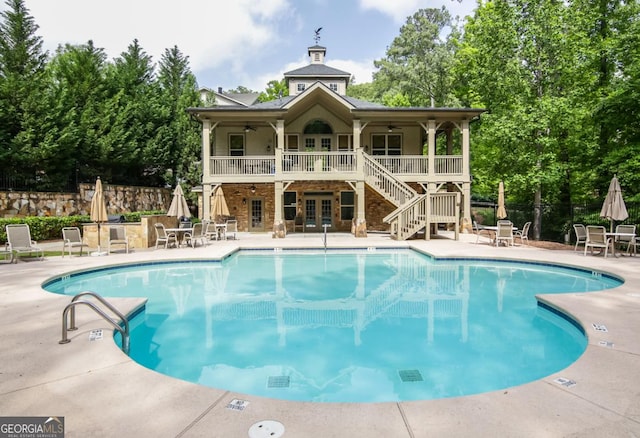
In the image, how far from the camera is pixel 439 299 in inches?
304

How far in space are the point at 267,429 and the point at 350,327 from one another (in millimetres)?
3648

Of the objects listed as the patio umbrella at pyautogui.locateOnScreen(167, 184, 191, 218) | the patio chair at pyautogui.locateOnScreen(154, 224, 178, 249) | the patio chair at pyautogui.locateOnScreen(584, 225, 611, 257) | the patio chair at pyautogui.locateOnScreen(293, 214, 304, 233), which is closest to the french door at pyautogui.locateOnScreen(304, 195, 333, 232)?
the patio chair at pyautogui.locateOnScreen(293, 214, 304, 233)

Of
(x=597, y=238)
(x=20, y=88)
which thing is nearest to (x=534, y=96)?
(x=597, y=238)

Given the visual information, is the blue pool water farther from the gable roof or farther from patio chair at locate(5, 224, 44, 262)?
the gable roof

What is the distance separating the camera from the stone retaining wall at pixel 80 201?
16.9 m

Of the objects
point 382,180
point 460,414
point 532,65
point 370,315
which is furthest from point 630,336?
point 532,65

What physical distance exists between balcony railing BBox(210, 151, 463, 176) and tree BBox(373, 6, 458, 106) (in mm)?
13946

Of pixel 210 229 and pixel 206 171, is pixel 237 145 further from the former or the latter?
pixel 210 229

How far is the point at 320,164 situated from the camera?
17531 mm

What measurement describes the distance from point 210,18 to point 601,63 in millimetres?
22083

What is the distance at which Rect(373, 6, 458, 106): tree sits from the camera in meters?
31.4

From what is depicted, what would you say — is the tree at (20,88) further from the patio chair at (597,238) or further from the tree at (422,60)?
the tree at (422,60)

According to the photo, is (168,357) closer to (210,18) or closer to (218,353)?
(218,353)

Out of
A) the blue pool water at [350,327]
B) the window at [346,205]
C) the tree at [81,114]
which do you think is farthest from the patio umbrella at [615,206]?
the tree at [81,114]
